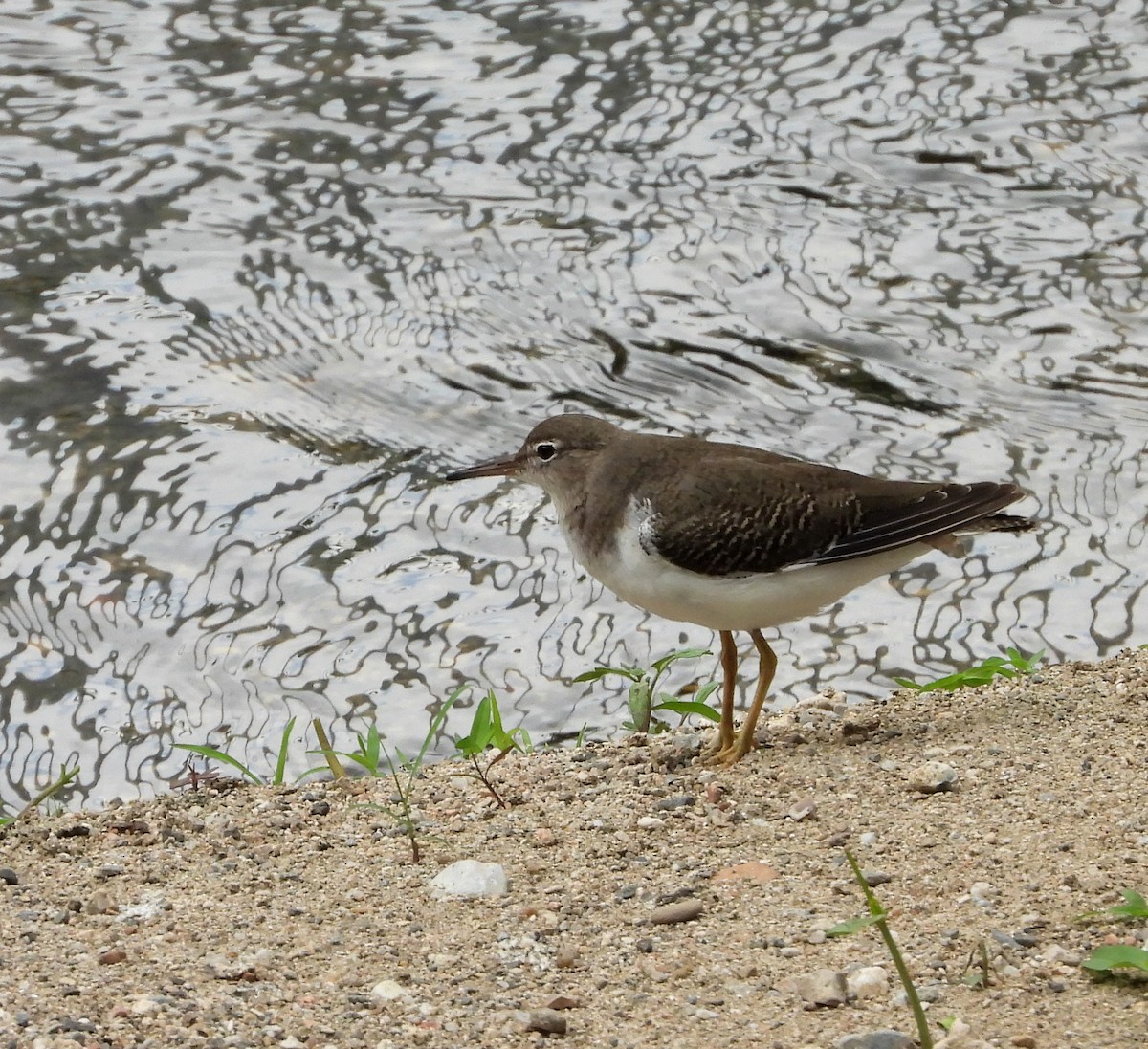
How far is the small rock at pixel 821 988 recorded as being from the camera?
3572mm

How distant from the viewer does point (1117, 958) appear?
11.2ft

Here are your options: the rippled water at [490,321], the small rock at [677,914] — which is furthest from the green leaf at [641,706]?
the small rock at [677,914]

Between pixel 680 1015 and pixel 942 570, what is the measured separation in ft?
13.4

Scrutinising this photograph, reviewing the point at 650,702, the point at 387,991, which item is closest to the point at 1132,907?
the point at 387,991

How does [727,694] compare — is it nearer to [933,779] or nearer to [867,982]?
[933,779]

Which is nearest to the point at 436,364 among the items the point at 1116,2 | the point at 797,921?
the point at 797,921

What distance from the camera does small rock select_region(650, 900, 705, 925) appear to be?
4.08m

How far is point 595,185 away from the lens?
376 inches

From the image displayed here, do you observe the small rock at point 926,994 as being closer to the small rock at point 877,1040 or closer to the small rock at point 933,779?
the small rock at point 877,1040

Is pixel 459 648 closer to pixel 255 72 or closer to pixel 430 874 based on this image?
pixel 430 874

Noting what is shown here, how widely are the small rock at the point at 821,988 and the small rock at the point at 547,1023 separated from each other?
0.50m

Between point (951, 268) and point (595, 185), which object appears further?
point (595, 185)

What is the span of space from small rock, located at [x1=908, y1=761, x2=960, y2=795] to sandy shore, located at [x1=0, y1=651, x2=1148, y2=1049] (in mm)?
20

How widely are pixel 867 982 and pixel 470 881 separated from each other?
116 centimetres
